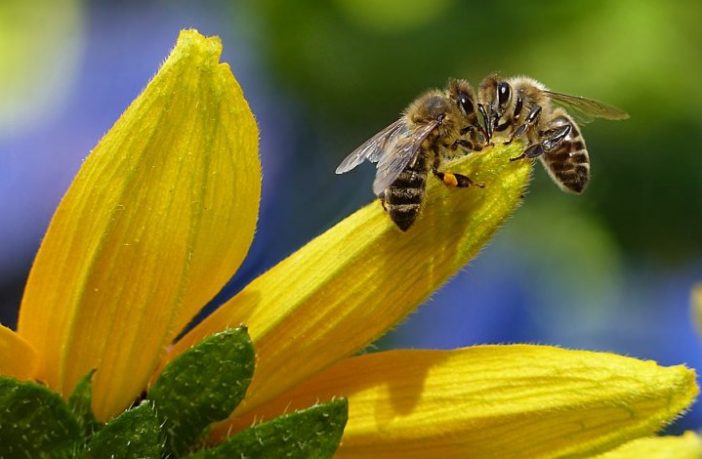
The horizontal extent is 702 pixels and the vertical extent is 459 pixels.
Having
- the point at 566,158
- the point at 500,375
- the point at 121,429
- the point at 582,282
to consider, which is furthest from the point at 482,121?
the point at 582,282

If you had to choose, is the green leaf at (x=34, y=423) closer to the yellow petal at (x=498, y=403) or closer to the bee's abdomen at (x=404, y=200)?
the yellow petal at (x=498, y=403)

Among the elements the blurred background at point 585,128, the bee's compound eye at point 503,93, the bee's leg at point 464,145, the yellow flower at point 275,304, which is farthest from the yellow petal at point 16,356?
the blurred background at point 585,128

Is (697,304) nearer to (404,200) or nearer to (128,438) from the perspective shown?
(404,200)

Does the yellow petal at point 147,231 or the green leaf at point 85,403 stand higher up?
the yellow petal at point 147,231

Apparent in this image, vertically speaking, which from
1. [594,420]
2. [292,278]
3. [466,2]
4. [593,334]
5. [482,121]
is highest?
[466,2]

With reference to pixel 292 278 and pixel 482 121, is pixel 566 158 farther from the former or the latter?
pixel 292 278
